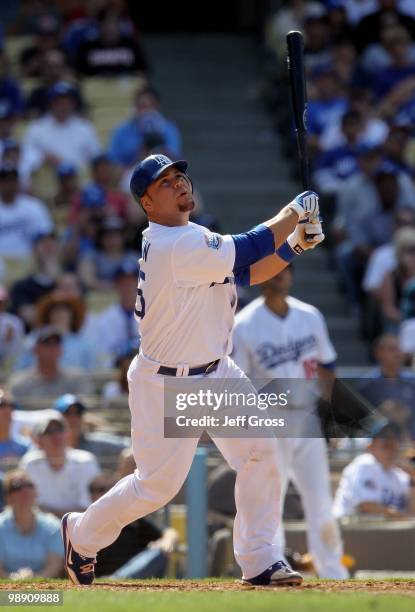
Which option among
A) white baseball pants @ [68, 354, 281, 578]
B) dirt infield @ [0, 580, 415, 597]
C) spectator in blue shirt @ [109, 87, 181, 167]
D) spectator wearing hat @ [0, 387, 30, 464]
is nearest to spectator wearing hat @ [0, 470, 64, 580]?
spectator wearing hat @ [0, 387, 30, 464]

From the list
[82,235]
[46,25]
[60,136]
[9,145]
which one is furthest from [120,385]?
[46,25]

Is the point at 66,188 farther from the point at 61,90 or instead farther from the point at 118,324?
the point at 118,324

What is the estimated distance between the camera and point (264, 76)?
54.3ft

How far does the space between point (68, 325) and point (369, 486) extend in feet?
10.5

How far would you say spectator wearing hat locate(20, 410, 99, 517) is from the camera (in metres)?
9.12

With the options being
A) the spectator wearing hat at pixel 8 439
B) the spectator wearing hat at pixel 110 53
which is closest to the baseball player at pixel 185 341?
the spectator wearing hat at pixel 8 439

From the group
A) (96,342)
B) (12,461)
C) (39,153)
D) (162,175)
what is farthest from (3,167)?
(162,175)

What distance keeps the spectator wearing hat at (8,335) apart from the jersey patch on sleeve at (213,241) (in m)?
5.60

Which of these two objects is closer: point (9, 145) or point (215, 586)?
point (215, 586)

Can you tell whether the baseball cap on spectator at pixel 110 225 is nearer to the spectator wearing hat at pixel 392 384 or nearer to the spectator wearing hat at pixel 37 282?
the spectator wearing hat at pixel 37 282

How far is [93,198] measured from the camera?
13000mm

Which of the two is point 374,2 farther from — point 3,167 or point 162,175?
point 162,175

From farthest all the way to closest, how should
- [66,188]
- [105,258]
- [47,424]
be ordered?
[66,188] < [105,258] < [47,424]

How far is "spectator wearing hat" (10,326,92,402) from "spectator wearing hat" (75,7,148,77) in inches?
202
